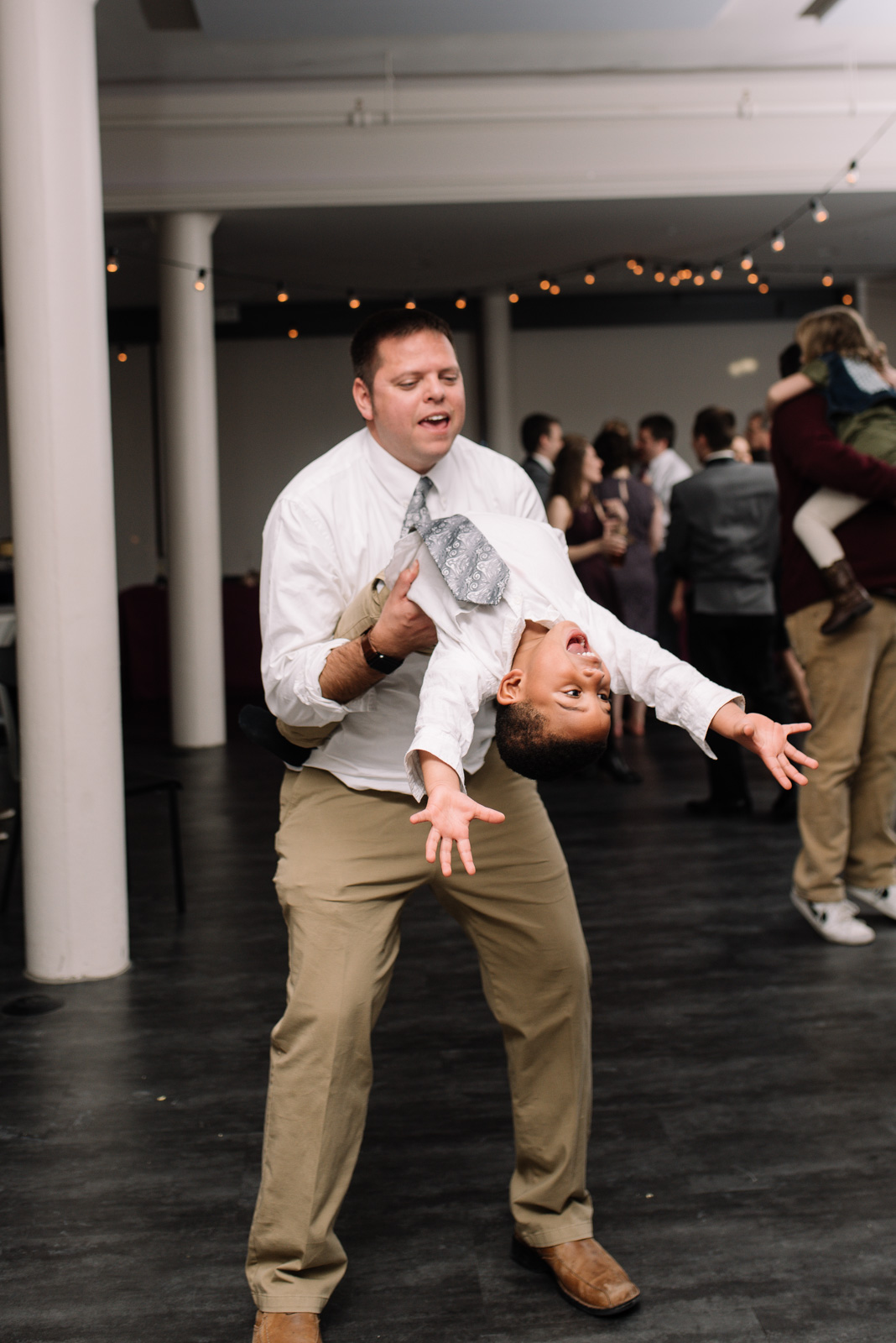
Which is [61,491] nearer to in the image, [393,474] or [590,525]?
[393,474]

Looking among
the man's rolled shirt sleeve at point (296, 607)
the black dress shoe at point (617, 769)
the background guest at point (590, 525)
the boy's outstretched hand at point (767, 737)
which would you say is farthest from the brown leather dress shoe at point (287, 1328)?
the black dress shoe at point (617, 769)

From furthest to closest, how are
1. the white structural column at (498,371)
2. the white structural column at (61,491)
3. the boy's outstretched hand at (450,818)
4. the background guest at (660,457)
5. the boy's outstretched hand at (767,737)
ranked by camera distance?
the white structural column at (498,371) < the background guest at (660,457) < the white structural column at (61,491) < the boy's outstretched hand at (767,737) < the boy's outstretched hand at (450,818)

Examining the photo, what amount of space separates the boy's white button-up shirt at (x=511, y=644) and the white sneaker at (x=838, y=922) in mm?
A: 1951

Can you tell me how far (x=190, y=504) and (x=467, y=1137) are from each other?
5.39 m

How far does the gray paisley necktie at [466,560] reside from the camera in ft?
5.21

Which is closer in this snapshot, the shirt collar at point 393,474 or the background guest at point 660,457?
the shirt collar at point 393,474

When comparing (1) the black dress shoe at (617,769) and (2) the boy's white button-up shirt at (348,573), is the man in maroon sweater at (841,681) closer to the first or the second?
(2) the boy's white button-up shirt at (348,573)

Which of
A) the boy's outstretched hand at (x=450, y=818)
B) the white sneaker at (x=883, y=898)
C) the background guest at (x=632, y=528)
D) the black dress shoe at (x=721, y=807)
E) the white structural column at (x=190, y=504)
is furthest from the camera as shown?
the white structural column at (x=190, y=504)

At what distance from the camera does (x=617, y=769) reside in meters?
5.64

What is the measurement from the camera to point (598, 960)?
3.33 m

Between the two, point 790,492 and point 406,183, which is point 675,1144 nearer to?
point 790,492

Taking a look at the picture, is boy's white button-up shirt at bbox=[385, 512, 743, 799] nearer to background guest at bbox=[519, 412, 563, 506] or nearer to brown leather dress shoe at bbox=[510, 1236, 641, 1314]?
brown leather dress shoe at bbox=[510, 1236, 641, 1314]

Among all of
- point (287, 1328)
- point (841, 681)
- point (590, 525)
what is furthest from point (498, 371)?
point (287, 1328)

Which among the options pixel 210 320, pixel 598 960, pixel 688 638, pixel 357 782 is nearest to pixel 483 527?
pixel 357 782
